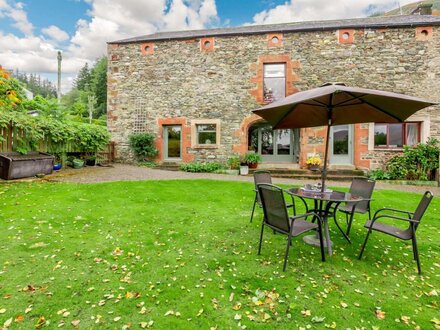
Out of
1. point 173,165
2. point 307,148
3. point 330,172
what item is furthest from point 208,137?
point 330,172

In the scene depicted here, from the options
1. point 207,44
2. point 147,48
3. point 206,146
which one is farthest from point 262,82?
point 147,48

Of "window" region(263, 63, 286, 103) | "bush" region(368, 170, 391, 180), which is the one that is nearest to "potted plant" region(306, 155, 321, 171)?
"bush" region(368, 170, 391, 180)

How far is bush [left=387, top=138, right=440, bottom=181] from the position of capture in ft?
31.6

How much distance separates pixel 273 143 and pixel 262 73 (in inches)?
148

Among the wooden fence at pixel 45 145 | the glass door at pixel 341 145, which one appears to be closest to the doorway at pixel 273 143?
the glass door at pixel 341 145

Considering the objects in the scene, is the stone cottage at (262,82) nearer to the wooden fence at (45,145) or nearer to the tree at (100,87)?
the wooden fence at (45,145)

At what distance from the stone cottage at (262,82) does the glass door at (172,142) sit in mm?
57

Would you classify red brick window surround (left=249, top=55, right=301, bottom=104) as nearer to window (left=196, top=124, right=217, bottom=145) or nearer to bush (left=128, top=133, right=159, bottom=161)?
window (left=196, top=124, right=217, bottom=145)

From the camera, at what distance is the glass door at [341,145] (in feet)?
38.2

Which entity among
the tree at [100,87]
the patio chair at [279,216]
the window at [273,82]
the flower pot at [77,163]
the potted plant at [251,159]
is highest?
the tree at [100,87]

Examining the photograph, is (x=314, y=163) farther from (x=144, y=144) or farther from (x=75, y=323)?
(x=75, y=323)

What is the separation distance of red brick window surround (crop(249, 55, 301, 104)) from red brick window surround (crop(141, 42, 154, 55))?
5.63 metres

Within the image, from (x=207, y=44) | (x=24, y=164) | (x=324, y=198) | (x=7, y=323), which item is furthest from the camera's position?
(x=207, y=44)

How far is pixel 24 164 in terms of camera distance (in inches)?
312
